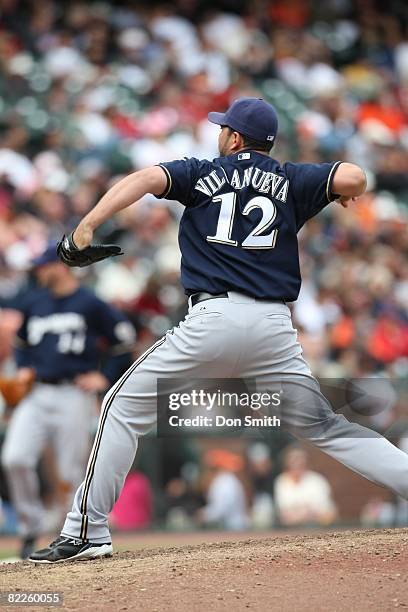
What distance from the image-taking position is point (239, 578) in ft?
14.6

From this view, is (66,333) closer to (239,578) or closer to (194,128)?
(239,578)

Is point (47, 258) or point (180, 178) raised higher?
point (47, 258)

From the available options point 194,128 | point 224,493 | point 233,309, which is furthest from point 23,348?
point 194,128

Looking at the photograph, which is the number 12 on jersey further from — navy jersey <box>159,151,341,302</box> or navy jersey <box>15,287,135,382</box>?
navy jersey <box>15,287,135,382</box>

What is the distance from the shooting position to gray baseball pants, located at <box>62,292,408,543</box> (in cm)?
462

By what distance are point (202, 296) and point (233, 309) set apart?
17 cm

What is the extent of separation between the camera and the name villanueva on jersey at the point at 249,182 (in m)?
4.68

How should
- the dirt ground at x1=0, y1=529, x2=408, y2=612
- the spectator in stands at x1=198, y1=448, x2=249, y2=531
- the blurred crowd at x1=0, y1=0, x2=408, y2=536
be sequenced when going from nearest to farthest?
the dirt ground at x1=0, y1=529, x2=408, y2=612
the spectator in stands at x1=198, y1=448, x2=249, y2=531
the blurred crowd at x1=0, y1=0, x2=408, y2=536

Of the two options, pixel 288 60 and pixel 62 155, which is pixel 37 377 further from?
pixel 288 60

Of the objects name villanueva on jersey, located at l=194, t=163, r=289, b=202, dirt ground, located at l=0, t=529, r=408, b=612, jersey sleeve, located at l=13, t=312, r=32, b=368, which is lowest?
dirt ground, located at l=0, t=529, r=408, b=612

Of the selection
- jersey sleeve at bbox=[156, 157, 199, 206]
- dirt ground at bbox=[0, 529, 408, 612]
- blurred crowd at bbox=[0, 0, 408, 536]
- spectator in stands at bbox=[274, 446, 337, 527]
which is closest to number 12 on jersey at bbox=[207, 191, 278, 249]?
jersey sleeve at bbox=[156, 157, 199, 206]

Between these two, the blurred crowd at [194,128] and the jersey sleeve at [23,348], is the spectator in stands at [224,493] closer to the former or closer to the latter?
the blurred crowd at [194,128]

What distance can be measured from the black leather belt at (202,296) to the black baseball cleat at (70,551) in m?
1.14

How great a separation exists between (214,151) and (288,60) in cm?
323
